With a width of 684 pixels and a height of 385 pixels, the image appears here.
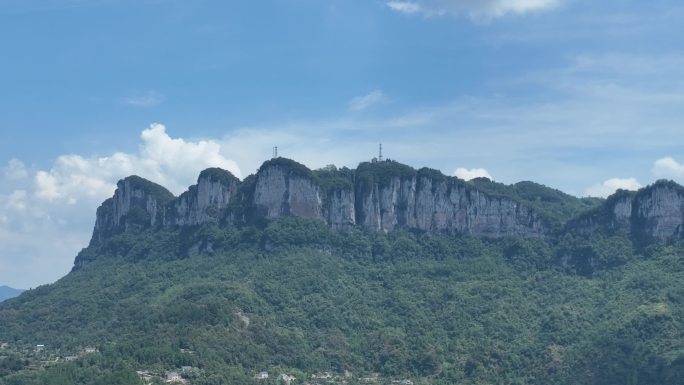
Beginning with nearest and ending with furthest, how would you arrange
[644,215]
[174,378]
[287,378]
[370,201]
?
[174,378]
[287,378]
[644,215]
[370,201]

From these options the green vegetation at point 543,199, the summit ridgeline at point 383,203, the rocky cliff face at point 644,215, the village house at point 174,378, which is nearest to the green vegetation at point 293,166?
the summit ridgeline at point 383,203

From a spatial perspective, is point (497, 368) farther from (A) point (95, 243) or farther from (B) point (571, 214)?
(A) point (95, 243)

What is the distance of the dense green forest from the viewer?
4813 inches

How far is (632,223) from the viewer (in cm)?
15862

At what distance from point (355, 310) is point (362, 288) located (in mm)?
9293

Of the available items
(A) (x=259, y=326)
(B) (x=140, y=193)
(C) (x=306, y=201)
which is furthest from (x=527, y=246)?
(B) (x=140, y=193)

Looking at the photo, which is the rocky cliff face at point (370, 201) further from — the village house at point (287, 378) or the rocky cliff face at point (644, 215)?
the village house at point (287, 378)

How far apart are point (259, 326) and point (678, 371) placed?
45.8m

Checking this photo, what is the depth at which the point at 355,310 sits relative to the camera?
148125mm

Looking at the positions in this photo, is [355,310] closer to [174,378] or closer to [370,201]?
[370,201]

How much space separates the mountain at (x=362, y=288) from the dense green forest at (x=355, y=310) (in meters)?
0.28

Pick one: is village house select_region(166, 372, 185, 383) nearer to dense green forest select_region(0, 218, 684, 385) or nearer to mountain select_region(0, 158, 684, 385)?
mountain select_region(0, 158, 684, 385)

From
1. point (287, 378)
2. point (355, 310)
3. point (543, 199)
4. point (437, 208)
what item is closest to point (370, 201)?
point (437, 208)

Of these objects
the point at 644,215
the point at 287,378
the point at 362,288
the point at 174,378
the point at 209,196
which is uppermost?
the point at 209,196
